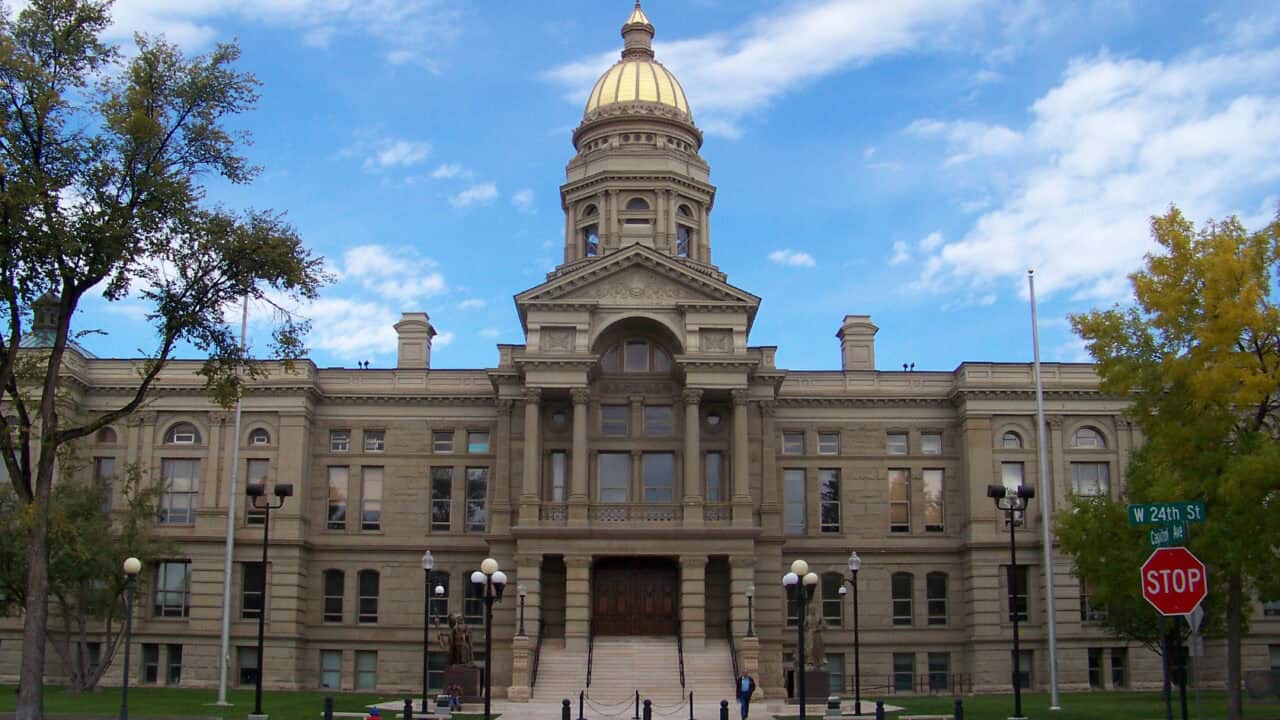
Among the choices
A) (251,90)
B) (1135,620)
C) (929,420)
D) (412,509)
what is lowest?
(1135,620)

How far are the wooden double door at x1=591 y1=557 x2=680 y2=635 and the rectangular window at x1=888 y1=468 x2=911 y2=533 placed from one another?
10889mm

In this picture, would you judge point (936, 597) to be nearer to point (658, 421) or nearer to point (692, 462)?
point (692, 462)

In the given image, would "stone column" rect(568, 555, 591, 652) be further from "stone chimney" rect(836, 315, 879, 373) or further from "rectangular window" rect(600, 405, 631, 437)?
"stone chimney" rect(836, 315, 879, 373)

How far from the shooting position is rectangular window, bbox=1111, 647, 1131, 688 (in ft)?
191

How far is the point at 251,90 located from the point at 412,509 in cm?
2754

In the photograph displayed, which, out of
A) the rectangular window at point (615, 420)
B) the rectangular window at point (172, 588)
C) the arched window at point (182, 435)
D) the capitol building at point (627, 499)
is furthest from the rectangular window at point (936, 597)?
the arched window at point (182, 435)

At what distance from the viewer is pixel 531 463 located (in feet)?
180

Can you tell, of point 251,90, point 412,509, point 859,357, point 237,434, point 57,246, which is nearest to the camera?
point 57,246

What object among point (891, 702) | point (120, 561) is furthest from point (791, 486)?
point (120, 561)

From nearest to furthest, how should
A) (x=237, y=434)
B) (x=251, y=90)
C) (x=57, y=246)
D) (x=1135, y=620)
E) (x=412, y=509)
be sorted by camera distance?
(x=57, y=246)
(x=251, y=90)
(x=1135, y=620)
(x=237, y=434)
(x=412, y=509)

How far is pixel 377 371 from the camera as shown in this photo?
200 feet

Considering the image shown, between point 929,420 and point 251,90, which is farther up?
point 251,90

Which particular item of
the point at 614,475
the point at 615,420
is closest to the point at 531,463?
the point at 614,475

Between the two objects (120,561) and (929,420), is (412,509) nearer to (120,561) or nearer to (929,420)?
(120,561)
